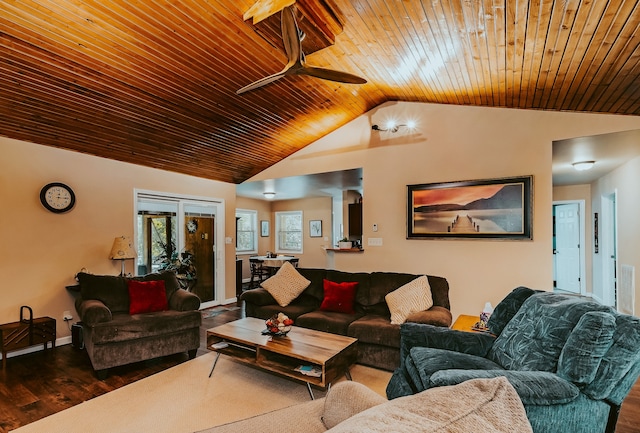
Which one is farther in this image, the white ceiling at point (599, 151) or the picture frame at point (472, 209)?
the picture frame at point (472, 209)

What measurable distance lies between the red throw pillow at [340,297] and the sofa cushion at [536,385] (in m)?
2.20

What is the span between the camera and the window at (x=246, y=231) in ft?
28.3

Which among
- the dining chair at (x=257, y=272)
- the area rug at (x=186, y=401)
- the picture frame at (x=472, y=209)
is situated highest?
the picture frame at (x=472, y=209)

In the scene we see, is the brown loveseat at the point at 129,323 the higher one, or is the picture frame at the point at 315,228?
the picture frame at the point at 315,228

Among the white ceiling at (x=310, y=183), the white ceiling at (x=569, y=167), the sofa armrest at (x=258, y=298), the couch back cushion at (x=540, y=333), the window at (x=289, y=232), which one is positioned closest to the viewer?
the couch back cushion at (x=540, y=333)

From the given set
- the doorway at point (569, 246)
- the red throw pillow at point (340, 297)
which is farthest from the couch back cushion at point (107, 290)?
the doorway at point (569, 246)

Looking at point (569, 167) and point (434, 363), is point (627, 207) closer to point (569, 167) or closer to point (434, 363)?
point (569, 167)

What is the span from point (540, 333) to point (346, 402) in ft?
4.47

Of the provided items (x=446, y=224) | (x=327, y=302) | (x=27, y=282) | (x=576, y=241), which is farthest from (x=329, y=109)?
(x=576, y=241)

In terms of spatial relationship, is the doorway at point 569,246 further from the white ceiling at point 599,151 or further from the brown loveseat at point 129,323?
the brown loveseat at point 129,323

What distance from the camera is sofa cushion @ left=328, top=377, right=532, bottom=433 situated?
663mm

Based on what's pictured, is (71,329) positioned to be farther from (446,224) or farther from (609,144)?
(609,144)

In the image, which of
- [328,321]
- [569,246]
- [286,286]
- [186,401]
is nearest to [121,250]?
[286,286]

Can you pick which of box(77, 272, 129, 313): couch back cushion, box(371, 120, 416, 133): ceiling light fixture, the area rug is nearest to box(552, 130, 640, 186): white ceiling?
box(371, 120, 416, 133): ceiling light fixture
